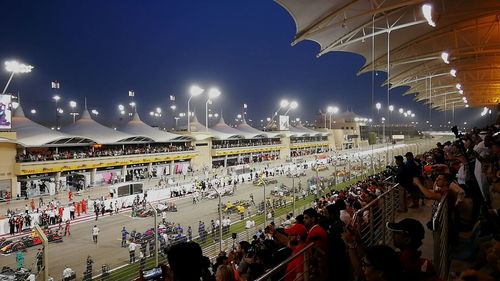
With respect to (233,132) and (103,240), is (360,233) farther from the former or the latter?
(233,132)

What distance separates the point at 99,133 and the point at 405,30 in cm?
3256

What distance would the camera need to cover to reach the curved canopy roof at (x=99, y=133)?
119 ft

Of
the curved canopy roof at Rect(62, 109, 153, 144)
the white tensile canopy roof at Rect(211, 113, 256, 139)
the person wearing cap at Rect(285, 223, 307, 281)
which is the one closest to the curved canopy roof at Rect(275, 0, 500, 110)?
the person wearing cap at Rect(285, 223, 307, 281)

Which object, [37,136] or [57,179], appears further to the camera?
[37,136]

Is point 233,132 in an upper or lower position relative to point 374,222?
upper

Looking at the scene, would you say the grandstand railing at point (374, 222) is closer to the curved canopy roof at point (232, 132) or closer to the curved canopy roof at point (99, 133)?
the curved canopy roof at point (99, 133)

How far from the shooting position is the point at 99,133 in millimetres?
37344

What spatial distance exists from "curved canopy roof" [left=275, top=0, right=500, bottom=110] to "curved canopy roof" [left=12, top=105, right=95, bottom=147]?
2522 cm

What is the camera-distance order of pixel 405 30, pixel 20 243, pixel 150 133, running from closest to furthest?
pixel 20 243 → pixel 405 30 → pixel 150 133

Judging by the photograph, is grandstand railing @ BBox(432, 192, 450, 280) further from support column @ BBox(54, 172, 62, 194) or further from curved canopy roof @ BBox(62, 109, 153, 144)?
curved canopy roof @ BBox(62, 109, 153, 144)

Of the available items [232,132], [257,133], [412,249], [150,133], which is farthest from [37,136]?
[412,249]

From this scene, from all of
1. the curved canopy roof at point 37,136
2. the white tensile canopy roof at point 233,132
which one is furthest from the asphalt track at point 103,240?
the white tensile canopy roof at point 233,132

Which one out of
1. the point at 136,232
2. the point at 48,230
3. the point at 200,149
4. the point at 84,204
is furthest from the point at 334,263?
the point at 200,149

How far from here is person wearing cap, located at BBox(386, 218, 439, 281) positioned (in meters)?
2.50
